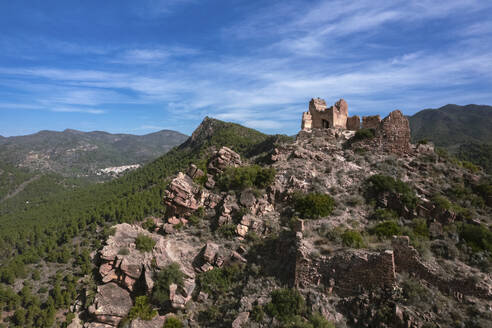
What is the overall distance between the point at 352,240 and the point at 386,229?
2706 millimetres

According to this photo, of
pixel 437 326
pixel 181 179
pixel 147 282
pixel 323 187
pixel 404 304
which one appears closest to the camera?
pixel 437 326

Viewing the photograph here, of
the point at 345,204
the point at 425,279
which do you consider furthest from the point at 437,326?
the point at 345,204

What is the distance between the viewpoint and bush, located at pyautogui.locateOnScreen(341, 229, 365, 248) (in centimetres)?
1302

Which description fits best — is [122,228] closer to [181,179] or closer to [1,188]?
[181,179]

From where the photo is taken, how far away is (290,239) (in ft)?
48.0

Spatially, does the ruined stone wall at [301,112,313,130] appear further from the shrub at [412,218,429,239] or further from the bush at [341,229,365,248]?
the bush at [341,229,365,248]

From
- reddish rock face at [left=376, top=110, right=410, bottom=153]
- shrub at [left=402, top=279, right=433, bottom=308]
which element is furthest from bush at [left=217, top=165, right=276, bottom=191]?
shrub at [left=402, top=279, right=433, bottom=308]

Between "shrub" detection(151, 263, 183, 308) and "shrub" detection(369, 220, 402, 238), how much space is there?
11.3 m

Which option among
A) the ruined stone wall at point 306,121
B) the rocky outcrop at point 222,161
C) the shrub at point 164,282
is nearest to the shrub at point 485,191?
the ruined stone wall at point 306,121

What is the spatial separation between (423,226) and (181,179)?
1667 cm

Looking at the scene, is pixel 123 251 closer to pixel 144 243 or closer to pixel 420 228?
pixel 144 243

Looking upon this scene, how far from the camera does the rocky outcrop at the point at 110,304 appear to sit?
12.3m

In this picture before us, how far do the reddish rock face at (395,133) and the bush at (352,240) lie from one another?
11719mm

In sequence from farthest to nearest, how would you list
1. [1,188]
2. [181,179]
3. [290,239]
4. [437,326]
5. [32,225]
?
[1,188]
[32,225]
[181,179]
[290,239]
[437,326]
